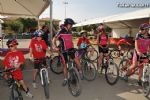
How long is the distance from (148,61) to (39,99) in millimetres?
2961

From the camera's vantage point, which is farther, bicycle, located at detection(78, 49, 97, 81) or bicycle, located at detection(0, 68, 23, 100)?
bicycle, located at detection(78, 49, 97, 81)

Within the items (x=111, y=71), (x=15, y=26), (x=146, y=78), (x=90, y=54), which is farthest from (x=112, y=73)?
(x=15, y=26)

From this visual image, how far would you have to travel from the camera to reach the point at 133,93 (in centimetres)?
824

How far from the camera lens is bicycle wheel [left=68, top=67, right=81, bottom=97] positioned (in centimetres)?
770

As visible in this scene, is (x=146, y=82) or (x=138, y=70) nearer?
(x=146, y=82)

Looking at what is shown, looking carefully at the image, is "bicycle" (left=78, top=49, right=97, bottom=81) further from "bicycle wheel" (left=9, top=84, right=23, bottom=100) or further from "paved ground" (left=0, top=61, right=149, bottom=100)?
"bicycle wheel" (left=9, top=84, right=23, bottom=100)

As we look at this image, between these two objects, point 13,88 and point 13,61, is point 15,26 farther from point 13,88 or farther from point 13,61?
point 13,88

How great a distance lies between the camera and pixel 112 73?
30.0ft

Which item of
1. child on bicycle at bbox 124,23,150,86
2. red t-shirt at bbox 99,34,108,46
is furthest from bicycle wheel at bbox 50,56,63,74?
child on bicycle at bbox 124,23,150,86

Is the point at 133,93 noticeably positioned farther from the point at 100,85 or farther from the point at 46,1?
the point at 46,1

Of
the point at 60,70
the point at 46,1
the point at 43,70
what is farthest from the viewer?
the point at 46,1

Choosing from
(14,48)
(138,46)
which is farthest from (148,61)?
(14,48)

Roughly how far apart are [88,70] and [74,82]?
6.44ft

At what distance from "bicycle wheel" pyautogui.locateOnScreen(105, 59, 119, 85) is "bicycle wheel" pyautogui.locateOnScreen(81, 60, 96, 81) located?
533 millimetres
